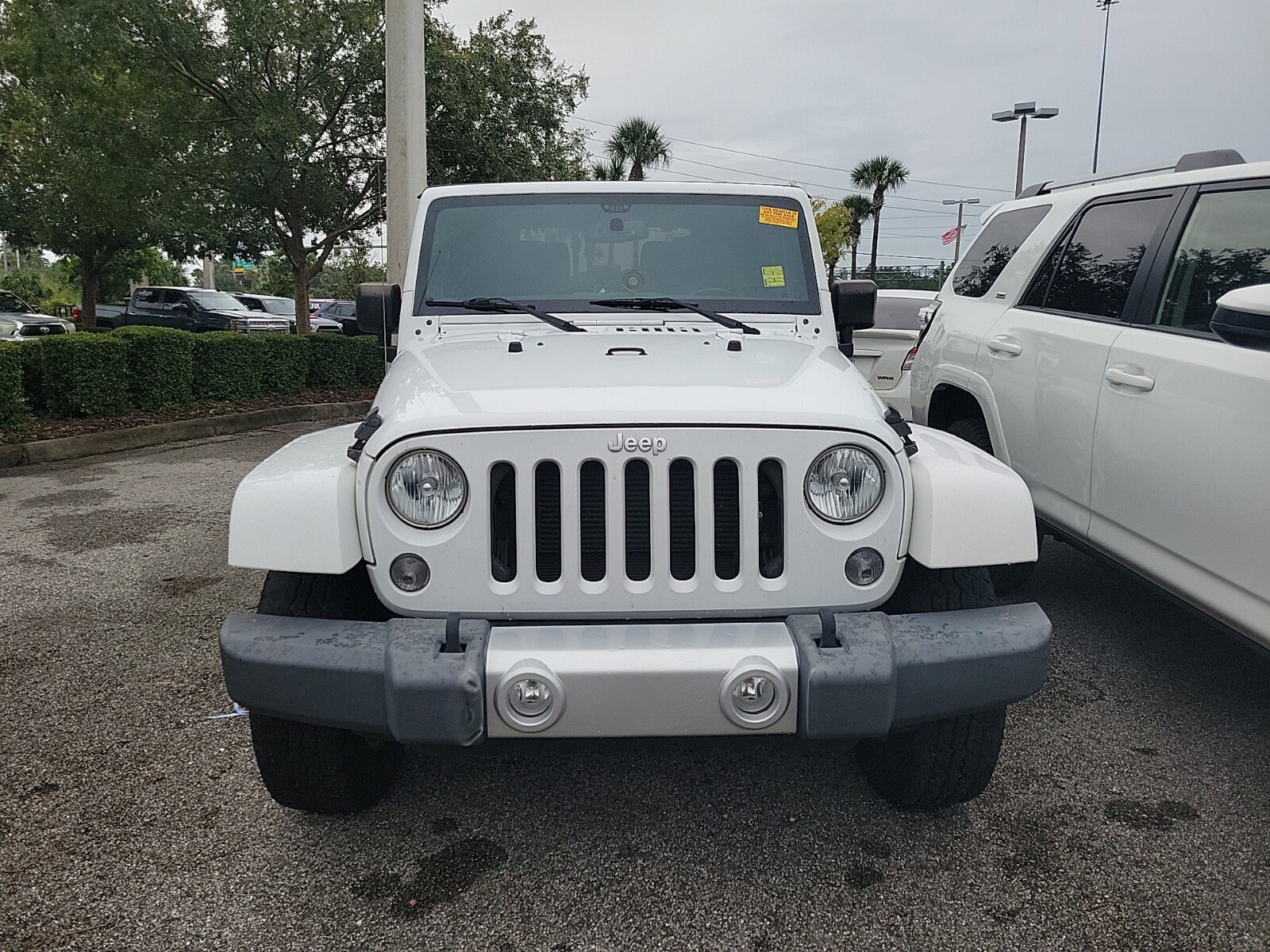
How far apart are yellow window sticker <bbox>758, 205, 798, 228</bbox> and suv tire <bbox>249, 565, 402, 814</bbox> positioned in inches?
84.1

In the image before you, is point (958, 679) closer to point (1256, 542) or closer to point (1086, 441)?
point (1256, 542)

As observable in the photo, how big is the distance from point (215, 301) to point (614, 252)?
22.5 meters

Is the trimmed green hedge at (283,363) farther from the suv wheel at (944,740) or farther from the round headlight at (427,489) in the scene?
the suv wheel at (944,740)

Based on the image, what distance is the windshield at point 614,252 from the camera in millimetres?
3621

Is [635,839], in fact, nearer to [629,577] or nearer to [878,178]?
[629,577]

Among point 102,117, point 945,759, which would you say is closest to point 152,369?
point 102,117

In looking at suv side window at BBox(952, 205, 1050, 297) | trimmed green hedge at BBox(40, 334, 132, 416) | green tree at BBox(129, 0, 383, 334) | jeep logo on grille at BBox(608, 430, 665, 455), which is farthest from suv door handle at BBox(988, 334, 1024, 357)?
green tree at BBox(129, 0, 383, 334)

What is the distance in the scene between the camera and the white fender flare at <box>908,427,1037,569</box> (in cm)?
237

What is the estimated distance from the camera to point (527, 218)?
12.2 ft

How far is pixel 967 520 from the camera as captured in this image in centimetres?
238

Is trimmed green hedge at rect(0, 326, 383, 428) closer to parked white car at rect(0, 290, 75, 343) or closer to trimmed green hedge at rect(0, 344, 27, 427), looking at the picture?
trimmed green hedge at rect(0, 344, 27, 427)

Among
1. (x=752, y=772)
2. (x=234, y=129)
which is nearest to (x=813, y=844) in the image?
(x=752, y=772)

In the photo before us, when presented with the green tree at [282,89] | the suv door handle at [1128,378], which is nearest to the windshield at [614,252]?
the suv door handle at [1128,378]

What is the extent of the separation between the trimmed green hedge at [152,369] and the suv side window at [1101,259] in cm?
821
